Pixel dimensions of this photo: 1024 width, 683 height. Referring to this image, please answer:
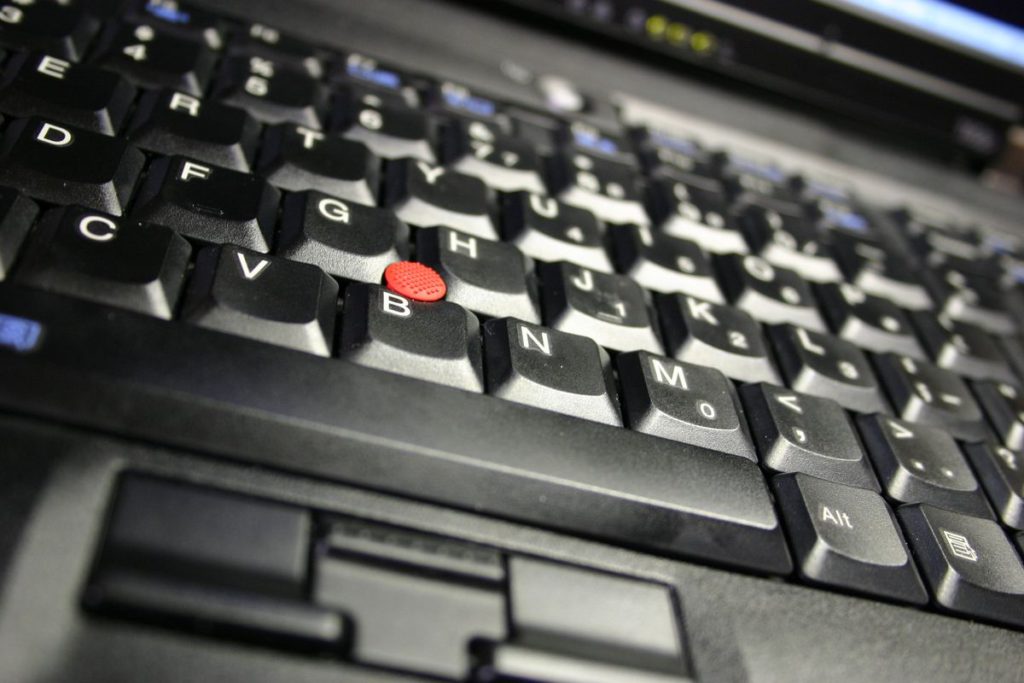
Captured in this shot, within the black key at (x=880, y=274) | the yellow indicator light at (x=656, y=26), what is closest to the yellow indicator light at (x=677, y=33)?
the yellow indicator light at (x=656, y=26)

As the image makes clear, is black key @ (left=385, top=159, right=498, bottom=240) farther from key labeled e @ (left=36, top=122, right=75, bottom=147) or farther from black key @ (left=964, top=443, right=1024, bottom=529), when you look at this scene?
black key @ (left=964, top=443, right=1024, bottom=529)

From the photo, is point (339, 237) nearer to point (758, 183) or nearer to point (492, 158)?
point (492, 158)

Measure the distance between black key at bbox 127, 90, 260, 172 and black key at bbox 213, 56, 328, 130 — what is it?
0.09 ft

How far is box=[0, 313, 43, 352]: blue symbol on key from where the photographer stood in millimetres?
357

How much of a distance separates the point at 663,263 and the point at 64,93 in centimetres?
38

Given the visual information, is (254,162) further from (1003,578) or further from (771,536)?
(1003,578)

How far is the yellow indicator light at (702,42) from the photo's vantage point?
0.81m

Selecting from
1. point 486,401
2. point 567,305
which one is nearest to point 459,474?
point 486,401

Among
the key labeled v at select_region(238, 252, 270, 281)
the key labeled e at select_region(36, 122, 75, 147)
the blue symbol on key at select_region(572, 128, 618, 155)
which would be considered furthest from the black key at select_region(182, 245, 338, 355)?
the blue symbol on key at select_region(572, 128, 618, 155)

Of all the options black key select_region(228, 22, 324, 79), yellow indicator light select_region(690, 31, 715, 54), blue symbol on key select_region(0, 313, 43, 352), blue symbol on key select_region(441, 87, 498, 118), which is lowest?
blue symbol on key select_region(0, 313, 43, 352)

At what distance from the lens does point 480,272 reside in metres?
0.49

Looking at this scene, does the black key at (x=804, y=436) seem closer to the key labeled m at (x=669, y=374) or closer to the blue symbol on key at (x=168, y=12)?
the key labeled m at (x=669, y=374)

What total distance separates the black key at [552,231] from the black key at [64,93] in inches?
9.6

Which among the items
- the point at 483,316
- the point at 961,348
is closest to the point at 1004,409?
the point at 961,348
